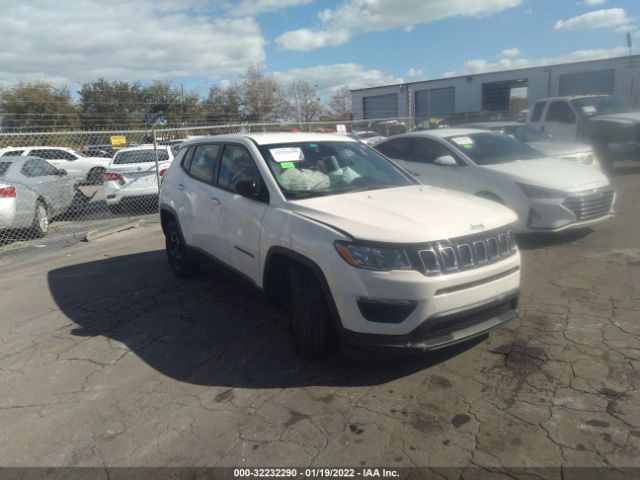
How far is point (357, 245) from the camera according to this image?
10.6ft

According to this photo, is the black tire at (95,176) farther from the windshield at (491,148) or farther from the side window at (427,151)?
the windshield at (491,148)

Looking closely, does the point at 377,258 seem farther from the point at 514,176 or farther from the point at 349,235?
the point at 514,176

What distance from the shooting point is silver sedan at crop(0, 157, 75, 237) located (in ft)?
28.0

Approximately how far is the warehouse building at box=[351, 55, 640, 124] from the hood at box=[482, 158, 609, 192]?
14859mm

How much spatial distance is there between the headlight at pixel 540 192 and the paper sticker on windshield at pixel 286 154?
331 centimetres

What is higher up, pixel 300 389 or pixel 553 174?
pixel 553 174

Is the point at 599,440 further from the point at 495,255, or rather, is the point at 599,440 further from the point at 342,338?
the point at 342,338

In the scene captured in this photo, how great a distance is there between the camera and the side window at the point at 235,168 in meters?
4.48

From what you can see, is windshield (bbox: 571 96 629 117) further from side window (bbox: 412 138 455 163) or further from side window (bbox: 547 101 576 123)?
side window (bbox: 412 138 455 163)

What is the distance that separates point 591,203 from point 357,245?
178 inches

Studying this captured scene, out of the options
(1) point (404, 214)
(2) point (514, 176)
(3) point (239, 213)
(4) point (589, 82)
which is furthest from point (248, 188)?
(4) point (589, 82)

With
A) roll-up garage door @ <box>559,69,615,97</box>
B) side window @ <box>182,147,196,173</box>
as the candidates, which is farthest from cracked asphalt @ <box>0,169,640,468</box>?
roll-up garage door @ <box>559,69,615,97</box>

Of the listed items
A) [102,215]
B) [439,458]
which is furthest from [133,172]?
[439,458]

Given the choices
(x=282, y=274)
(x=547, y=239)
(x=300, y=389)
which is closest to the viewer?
(x=300, y=389)
